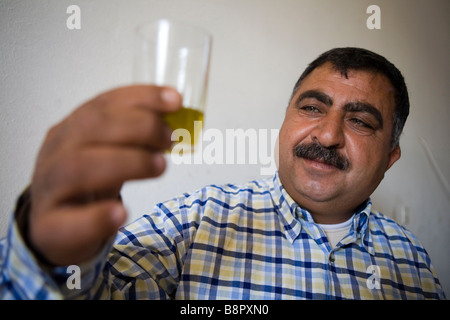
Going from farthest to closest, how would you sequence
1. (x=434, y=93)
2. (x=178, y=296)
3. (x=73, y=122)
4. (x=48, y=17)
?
(x=434, y=93)
(x=48, y=17)
(x=178, y=296)
(x=73, y=122)

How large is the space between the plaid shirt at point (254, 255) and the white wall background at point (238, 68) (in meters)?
0.30

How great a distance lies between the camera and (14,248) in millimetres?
323

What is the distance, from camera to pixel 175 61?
0.36 meters

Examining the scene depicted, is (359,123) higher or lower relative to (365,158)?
higher

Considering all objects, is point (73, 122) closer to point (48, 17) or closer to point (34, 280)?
point (34, 280)

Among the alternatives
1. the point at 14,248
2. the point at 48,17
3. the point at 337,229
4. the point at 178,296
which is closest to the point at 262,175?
the point at 337,229

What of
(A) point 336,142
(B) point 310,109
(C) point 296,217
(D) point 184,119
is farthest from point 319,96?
(D) point 184,119

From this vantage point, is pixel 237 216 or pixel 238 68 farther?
pixel 238 68

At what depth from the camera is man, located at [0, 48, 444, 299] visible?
27 centimetres

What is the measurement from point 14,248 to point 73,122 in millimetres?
159

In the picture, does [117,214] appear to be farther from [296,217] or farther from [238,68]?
[238,68]

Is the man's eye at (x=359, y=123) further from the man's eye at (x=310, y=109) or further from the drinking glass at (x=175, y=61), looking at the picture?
the drinking glass at (x=175, y=61)

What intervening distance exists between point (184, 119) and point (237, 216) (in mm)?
511

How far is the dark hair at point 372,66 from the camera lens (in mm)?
929
